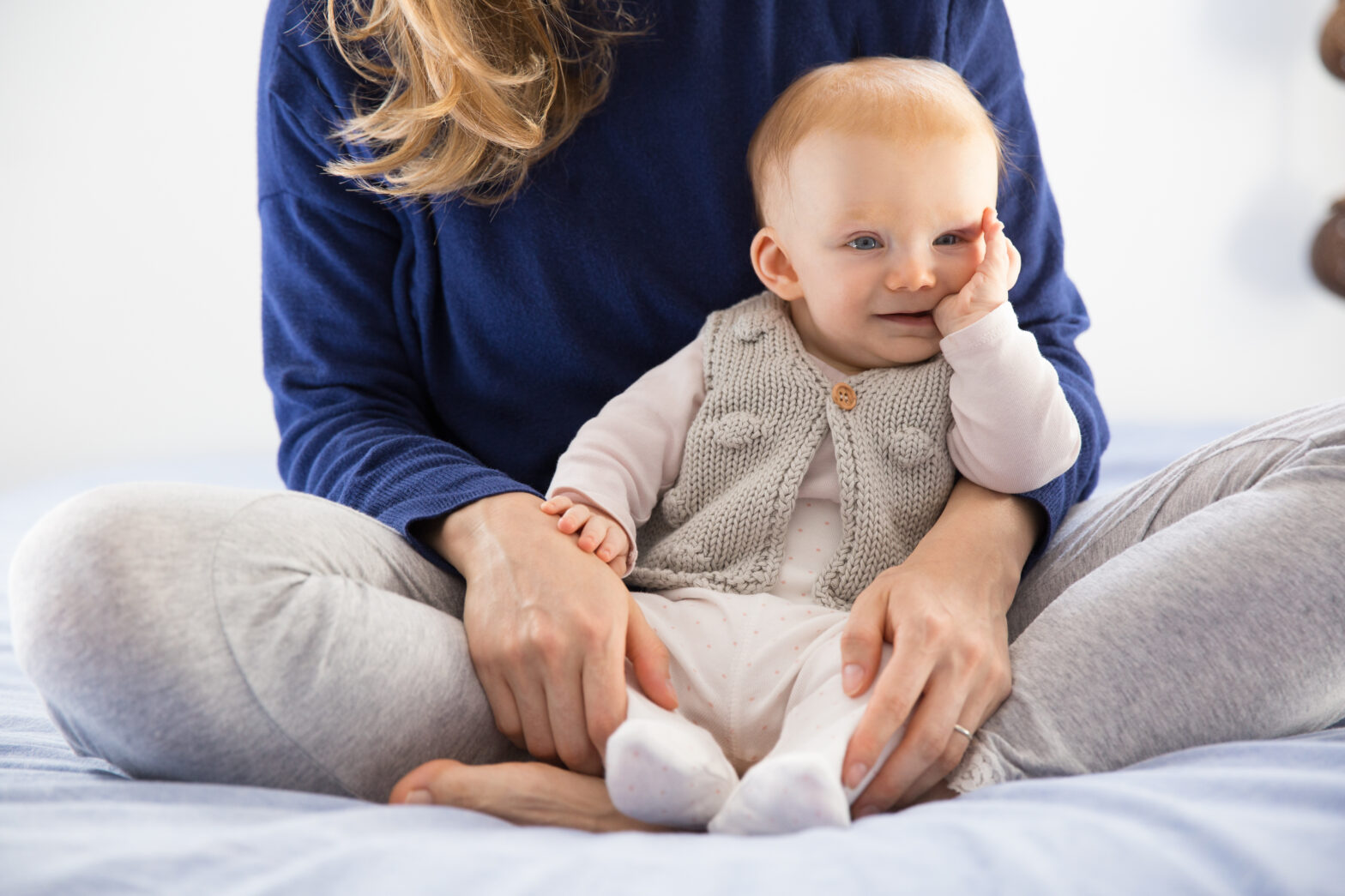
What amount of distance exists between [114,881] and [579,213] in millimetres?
739

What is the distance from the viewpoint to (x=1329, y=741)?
0.69 m

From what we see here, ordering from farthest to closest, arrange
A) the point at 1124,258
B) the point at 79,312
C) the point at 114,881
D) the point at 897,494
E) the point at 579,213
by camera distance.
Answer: the point at 1124,258 → the point at 79,312 → the point at 579,213 → the point at 897,494 → the point at 114,881

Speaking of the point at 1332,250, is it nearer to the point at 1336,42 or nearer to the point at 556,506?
the point at 1336,42

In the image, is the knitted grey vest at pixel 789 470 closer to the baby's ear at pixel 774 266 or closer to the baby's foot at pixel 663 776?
the baby's ear at pixel 774 266

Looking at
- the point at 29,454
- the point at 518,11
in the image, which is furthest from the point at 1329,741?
the point at 29,454

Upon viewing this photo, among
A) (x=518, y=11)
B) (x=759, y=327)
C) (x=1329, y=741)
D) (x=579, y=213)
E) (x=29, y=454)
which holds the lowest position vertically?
(x=29, y=454)

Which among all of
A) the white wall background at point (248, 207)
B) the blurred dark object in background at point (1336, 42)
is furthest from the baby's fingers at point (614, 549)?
the blurred dark object in background at point (1336, 42)

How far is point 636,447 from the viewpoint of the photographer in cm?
97

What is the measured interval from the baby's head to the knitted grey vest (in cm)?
5

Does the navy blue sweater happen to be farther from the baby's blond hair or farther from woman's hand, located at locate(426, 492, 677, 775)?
woman's hand, located at locate(426, 492, 677, 775)

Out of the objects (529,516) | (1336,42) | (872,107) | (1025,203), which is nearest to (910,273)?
(872,107)

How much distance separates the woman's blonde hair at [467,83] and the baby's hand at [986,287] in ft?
1.36

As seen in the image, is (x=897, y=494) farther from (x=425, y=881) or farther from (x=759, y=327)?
(x=425, y=881)

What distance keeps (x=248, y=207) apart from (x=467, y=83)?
1728mm
